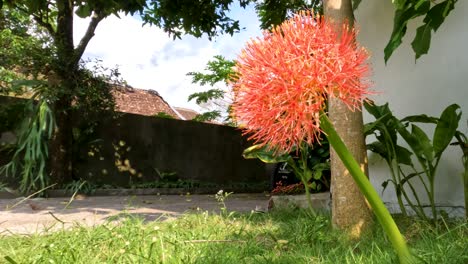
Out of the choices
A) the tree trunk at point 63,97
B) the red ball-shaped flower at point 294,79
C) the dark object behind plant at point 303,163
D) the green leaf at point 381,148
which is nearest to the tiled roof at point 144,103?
the tree trunk at point 63,97

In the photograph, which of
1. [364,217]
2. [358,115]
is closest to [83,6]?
[358,115]

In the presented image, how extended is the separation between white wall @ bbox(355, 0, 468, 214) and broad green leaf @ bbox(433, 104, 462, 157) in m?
0.97

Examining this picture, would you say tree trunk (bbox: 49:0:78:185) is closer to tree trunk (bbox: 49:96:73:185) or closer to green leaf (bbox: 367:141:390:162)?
tree trunk (bbox: 49:96:73:185)

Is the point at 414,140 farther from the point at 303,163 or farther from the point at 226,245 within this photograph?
the point at 226,245

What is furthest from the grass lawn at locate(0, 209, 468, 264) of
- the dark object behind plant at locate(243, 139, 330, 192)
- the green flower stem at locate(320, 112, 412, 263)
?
the dark object behind plant at locate(243, 139, 330, 192)

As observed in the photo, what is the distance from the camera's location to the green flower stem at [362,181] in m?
1.29

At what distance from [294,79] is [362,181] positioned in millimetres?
383

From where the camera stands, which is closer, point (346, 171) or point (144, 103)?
point (346, 171)

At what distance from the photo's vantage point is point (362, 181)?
1.32m

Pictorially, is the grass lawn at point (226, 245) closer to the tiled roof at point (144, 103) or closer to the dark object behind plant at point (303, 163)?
the dark object behind plant at point (303, 163)

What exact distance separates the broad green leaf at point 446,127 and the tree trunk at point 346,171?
526mm

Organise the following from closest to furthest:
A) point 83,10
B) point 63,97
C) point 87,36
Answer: point 83,10 < point 63,97 < point 87,36

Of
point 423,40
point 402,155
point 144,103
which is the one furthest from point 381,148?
point 144,103

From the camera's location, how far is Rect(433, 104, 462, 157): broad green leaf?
293cm
